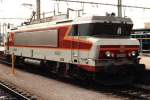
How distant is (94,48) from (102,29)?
1.15 metres

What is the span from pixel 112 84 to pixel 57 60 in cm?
365

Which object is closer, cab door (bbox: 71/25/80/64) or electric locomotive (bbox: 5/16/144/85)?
electric locomotive (bbox: 5/16/144/85)

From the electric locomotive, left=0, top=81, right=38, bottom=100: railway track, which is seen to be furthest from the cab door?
left=0, top=81, right=38, bottom=100: railway track

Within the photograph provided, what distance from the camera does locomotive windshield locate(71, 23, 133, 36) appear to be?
1574 cm

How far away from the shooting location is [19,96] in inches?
540

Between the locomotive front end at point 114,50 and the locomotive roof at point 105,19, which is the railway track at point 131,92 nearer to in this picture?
the locomotive front end at point 114,50

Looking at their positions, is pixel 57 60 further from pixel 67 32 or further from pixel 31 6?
pixel 31 6

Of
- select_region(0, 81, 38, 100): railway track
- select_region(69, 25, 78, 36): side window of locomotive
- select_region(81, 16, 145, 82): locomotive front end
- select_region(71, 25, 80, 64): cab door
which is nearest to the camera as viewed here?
select_region(0, 81, 38, 100): railway track

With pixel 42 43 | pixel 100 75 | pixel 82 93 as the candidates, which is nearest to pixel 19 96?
pixel 82 93

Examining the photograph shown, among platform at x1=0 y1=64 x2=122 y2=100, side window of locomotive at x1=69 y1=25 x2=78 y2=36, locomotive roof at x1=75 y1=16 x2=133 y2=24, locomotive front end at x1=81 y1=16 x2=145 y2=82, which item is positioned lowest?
platform at x1=0 y1=64 x2=122 y2=100

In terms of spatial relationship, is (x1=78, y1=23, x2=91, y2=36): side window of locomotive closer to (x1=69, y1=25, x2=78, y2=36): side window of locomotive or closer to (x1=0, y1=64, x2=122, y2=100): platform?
(x1=69, y1=25, x2=78, y2=36): side window of locomotive

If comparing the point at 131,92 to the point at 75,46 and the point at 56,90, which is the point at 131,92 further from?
the point at 75,46

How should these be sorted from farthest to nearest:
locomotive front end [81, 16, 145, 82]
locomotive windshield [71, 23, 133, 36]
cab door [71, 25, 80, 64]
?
cab door [71, 25, 80, 64]
locomotive windshield [71, 23, 133, 36]
locomotive front end [81, 16, 145, 82]

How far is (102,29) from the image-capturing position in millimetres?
15914
